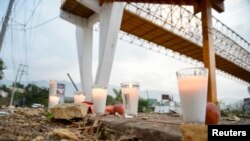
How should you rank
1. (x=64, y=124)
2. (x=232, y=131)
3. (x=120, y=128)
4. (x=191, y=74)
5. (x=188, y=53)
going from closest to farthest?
1. (x=232, y=131)
2. (x=191, y=74)
3. (x=120, y=128)
4. (x=64, y=124)
5. (x=188, y=53)

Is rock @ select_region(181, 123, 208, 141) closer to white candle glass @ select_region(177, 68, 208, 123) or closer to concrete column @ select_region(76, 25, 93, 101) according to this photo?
white candle glass @ select_region(177, 68, 208, 123)

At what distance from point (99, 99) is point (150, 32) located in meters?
11.7

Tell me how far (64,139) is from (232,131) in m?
0.83

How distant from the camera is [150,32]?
14617 millimetres

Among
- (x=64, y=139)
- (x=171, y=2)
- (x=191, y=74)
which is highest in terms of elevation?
(x=171, y=2)

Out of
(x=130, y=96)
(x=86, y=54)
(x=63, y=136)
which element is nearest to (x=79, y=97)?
(x=130, y=96)

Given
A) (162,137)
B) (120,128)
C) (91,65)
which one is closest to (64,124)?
(120,128)

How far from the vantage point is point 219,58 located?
18344 millimetres

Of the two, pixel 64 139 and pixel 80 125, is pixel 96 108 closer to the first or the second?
pixel 80 125

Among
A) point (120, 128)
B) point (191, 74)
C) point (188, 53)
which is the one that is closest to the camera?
point (191, 74)

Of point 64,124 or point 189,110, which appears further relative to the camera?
point 64,124

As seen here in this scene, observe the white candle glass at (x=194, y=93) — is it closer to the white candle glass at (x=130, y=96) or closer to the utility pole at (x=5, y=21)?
the white candle glass at (x=130, y=96)

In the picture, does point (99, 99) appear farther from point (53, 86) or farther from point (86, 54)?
point (86, 54)

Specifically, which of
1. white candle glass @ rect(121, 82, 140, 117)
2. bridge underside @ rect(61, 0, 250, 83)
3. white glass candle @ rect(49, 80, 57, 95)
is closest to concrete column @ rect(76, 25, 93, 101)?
bridge underside @ rect(61, 0, 250, 83)
